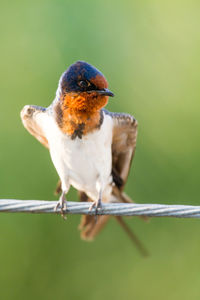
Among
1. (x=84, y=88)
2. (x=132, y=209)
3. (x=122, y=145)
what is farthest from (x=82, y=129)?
(x=132, y=209)

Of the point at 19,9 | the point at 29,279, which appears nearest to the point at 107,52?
the point at 19,9

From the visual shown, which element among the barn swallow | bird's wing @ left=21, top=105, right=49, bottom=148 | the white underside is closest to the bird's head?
the barn swallow

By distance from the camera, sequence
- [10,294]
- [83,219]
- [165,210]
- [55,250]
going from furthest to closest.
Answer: [10,294] < [55,250] < [83,219] < [165,210]

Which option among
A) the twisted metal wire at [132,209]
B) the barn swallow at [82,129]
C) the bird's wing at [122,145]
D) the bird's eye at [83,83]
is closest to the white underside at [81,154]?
the barn swallow at [82,129]

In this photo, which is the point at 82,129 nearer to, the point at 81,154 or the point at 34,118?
the point at 81,154

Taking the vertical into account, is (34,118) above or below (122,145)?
above

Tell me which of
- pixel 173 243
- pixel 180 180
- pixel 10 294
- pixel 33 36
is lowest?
pixel 10 294

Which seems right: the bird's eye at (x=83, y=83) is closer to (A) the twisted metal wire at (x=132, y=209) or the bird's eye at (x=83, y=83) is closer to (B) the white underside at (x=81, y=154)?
Answer: (B) the white underside at (x=81, y=154)

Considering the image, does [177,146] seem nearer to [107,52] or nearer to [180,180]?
[180,180]
